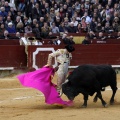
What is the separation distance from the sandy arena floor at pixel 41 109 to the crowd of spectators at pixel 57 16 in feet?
13.9

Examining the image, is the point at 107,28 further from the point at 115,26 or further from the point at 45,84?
the point at 45,84

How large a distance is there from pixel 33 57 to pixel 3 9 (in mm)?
1953

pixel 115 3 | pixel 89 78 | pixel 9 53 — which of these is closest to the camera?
pixel 89 78

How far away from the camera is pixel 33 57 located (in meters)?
16.1

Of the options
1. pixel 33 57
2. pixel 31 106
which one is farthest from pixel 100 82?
pixel 33 57

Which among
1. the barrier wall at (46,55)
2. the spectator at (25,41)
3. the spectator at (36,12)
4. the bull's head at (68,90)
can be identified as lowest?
the barrier wall at (46,55)

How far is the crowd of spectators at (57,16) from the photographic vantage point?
54.9 ft

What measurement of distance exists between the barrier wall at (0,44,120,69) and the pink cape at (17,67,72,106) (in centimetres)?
577

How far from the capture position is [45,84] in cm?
1012

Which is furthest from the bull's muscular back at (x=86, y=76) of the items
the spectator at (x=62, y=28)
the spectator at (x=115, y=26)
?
the spectator at (x=115, y=26)

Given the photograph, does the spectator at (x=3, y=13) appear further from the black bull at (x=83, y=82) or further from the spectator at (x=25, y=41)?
A: the black bull at (x=83, y=82)

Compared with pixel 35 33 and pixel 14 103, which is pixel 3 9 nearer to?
pixel 35 33

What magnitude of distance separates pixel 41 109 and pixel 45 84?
0.57 m

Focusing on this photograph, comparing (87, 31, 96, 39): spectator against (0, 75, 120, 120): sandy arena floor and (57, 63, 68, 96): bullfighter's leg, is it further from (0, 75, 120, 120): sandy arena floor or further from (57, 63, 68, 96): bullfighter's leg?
(57, 63, 68, 96): bullfighter's leg
